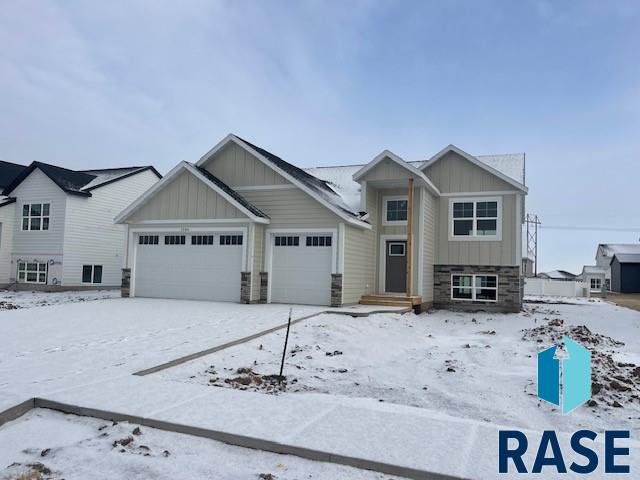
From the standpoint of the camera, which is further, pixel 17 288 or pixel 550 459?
pixel 17 288

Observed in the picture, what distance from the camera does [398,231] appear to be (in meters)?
17.7

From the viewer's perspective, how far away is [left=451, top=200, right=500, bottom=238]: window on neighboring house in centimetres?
1755

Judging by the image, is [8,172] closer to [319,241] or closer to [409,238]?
[319,241]

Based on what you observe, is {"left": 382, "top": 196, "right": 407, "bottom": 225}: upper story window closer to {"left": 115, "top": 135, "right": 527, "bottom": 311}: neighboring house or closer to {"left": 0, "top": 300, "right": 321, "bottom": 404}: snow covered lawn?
{"left": 115, "top": 135, "right": 527, "bottom": 311}: neighboring house

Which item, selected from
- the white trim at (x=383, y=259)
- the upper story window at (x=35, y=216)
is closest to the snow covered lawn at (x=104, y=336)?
the white trim at (x=383, y=259)

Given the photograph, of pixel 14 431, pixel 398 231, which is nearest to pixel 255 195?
pixel 398 231

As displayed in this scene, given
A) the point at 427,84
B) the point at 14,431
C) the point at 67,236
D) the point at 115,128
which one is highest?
the point at 115,128

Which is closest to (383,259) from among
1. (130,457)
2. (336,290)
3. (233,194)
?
(336,290)

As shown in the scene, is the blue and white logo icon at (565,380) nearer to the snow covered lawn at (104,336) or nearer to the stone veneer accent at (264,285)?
the snow covered lawn at (104,336)

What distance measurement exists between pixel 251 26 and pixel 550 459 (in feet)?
45.9

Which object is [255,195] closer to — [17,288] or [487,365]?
[487,365]

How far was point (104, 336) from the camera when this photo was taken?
9219mm

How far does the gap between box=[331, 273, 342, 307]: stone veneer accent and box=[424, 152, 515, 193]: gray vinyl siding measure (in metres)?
5.96

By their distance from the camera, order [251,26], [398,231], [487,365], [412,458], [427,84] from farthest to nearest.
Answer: [398,231], [427,84], [251,26], [487,365], [412,458]
